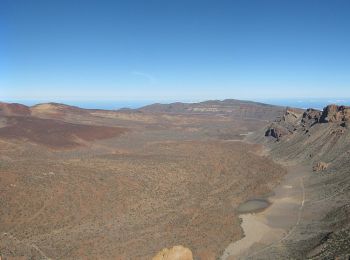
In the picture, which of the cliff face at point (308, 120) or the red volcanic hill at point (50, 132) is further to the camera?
the red volcanic hill at point (50, 132)

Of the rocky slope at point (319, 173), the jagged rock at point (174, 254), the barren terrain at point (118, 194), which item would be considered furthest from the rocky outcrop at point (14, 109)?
the jagged rock at point (174, 254)

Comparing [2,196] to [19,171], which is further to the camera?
[19,171]

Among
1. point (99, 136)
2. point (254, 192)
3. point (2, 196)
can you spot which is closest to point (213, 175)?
point (254, 192)

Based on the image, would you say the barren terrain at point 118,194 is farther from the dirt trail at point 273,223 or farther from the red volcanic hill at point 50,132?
the dirt trail at point 273,223

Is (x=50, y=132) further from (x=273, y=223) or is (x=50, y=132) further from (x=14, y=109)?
(x=273, y=223)

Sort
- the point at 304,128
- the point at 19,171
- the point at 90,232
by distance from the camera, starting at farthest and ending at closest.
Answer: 1. the point at 304,128
2. the point at 19,171
3. the point at 90,232

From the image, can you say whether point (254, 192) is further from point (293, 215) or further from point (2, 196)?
point (2, 196)
